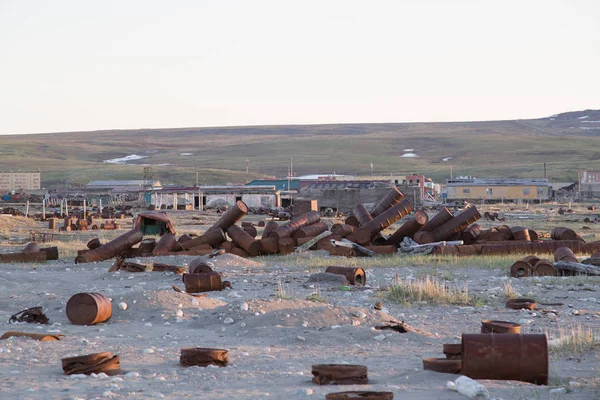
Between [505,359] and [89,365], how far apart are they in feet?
11.1

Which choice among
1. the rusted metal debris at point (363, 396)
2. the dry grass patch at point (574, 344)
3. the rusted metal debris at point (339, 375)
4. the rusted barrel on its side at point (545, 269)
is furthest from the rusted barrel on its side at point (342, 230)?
the rusted metal debris at point (363, 396)

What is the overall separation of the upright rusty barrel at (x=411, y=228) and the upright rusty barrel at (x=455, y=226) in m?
0.36

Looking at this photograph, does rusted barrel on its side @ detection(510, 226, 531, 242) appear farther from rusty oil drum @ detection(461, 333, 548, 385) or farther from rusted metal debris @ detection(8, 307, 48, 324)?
rusty oil drum @ detection(461, 333, 548, 385)

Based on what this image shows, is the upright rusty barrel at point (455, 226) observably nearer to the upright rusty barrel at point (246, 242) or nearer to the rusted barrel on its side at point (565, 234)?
the rusted barrel on its side at point (565, 234)

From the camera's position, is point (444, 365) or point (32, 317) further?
point (32, 317)

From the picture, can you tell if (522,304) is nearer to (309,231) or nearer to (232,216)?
(309,231)

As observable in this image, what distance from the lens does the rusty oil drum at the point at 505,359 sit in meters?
6.99

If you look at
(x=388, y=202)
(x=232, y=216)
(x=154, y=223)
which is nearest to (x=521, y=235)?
(x=388, y=202)

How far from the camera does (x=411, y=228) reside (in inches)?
838

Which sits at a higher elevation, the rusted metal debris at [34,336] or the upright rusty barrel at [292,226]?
the upright rusty barrel at [292,226]

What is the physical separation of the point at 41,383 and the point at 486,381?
11.5ft

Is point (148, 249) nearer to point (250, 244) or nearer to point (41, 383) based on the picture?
point (250, 244)

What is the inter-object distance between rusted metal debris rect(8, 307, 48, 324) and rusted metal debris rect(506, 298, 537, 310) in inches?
233

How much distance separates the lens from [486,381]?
697 centimetres
